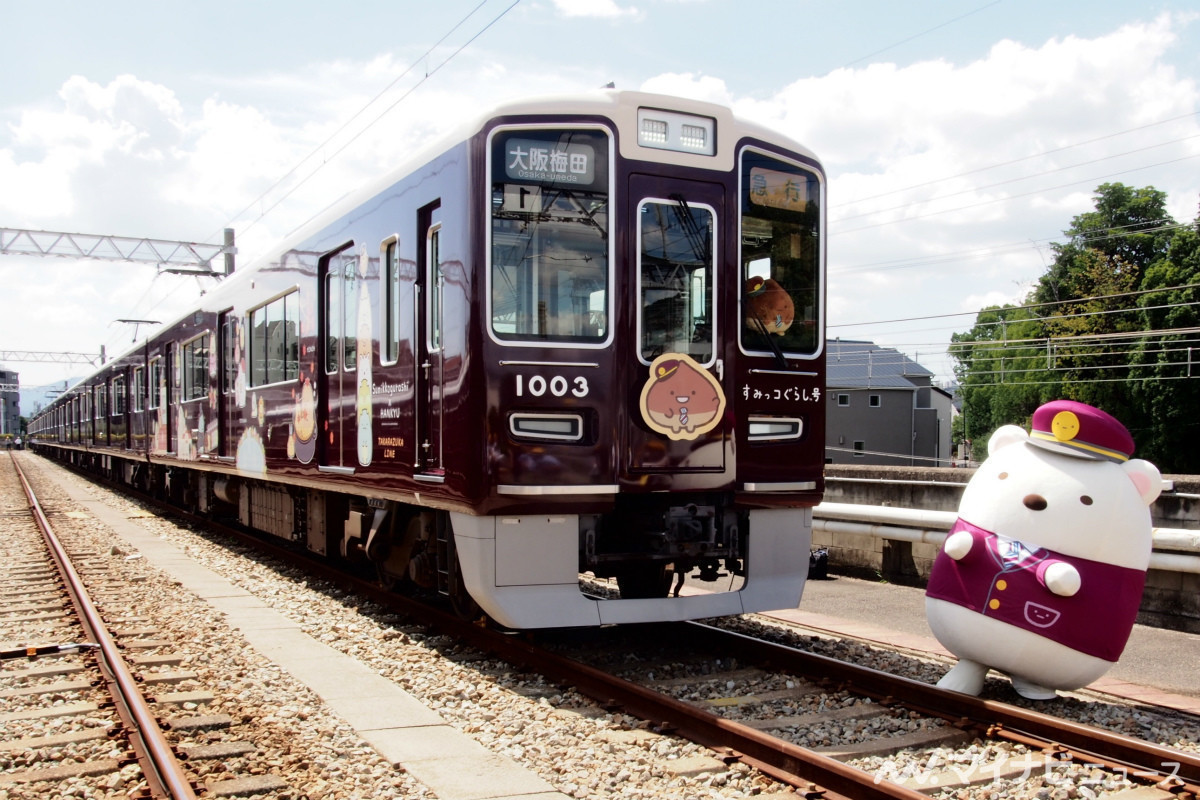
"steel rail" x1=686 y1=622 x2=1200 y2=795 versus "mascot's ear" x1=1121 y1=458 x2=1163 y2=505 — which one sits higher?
"mascot's ear" x1=1121 y1=458 x2=1163 y2=505

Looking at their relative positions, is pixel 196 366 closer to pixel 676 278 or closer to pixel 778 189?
pixel 676 278

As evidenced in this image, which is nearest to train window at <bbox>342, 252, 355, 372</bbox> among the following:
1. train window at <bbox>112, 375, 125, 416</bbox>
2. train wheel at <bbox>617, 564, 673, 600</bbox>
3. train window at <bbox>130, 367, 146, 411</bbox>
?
train wheel at <bbox>617, 564, 673, 600</bbox>

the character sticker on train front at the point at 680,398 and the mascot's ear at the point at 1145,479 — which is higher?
the character sticker on train front at the point at 680,398

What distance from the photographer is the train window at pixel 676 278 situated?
654 centimetres

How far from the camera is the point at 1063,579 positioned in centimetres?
514

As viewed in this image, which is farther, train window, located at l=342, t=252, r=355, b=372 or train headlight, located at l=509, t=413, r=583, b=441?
train window, located at l=342, t=252, r=355, b=372

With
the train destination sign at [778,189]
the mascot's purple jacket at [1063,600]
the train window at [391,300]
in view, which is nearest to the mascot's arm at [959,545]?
the mascot's purple jacket at [1063,600]

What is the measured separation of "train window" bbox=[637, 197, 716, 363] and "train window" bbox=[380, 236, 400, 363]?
1.85 m

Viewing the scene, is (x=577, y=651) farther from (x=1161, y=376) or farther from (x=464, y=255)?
(x=1161, y=376)

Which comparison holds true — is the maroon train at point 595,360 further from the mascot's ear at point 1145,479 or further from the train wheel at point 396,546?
the mascot's ear at point 1145,479

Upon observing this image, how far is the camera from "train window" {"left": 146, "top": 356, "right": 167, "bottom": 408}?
1788cm

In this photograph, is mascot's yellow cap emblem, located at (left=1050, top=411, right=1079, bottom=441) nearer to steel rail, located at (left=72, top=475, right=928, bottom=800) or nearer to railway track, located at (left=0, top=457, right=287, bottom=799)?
steel rail, located at (left=72, top=475, right=928, bottom=800)

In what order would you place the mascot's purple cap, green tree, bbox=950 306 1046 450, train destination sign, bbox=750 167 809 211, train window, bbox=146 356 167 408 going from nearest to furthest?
the mascot's purple cap < train destination sign, bbox=750 167 809 211 < train window, bbox=146 356 167 408 < green tree, bbox=950 306 1046 450

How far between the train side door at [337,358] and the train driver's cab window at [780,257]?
312cm
